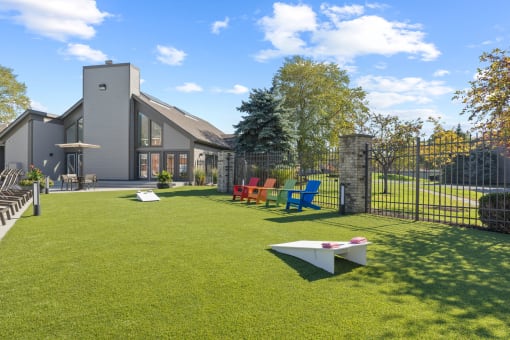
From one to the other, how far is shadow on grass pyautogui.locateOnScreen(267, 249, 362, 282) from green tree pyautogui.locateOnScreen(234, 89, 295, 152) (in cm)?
1487

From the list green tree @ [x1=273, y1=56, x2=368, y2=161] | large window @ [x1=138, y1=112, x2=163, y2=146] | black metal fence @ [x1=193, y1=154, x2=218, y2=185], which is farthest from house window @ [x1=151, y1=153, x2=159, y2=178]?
green tree @ [x1=273, y1=56, x2=368, y2=161]

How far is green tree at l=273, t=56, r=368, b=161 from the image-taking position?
29.7 metres

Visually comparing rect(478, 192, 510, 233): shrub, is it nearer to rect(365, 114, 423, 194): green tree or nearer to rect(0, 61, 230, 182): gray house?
rect(365, 114, 423, 194): green tree

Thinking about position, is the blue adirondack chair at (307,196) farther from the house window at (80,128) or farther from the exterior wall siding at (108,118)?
the house window at (80,128)

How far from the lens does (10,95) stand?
37531 millimetres

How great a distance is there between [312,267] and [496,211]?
542 centimetres

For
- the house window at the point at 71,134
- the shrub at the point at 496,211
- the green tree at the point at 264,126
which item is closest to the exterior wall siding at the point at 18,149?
the house window at the point at 71,134

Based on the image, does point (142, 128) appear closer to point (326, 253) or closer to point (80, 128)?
point (80, 128)

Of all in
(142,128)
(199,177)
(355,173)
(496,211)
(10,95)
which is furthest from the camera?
(10,95)

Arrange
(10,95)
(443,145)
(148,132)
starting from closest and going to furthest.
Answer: (443,145), (148,132), (10,95)

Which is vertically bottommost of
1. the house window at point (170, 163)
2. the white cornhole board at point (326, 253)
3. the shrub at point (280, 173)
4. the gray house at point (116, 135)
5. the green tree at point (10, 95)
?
the white cornhole board at point (326, 253)

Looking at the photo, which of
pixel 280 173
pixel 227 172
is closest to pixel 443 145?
pixel 280 173

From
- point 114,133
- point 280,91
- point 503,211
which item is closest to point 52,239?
point 503,211

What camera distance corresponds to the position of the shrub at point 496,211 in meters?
7.25
